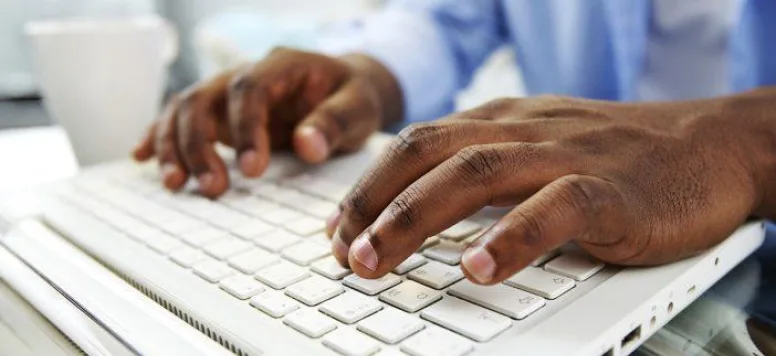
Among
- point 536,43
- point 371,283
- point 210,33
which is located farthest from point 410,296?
point 210,33

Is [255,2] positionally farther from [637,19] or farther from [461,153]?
[461,153]

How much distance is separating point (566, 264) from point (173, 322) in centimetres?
18

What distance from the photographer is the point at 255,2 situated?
55.9 inches

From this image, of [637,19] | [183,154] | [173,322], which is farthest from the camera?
[637,19]

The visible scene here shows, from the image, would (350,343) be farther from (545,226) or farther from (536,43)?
(536,43)

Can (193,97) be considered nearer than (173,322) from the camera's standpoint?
No

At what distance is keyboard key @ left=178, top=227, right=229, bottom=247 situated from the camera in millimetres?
401

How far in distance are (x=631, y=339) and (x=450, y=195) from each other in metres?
0.10

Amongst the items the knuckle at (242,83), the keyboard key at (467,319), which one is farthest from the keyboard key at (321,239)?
the knuckle at (242,83)

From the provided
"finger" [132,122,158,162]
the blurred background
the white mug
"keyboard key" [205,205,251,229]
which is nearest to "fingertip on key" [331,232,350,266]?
"keyboard key" [205,205,251,229]

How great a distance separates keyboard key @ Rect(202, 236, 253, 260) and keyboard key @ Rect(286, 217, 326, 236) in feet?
0.10

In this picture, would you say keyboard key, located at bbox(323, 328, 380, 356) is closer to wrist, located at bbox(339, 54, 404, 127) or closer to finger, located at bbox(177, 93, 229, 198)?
finger, located at bbox(177, 93, 229, 198)

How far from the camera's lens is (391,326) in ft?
0.92

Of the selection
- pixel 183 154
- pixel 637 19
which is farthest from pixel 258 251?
pixel 637 19
